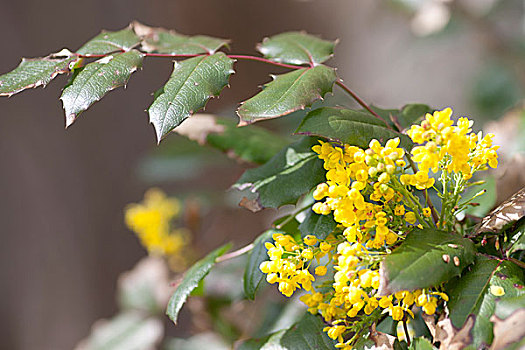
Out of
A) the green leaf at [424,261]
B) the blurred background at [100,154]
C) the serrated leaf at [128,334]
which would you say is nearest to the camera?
the green leaf at [424,261]

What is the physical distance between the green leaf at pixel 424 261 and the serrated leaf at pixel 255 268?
15 cm

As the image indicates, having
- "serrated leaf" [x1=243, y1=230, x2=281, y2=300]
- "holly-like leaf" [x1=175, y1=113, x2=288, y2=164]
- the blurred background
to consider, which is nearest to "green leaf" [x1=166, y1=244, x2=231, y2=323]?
"serrated leaf" [x1=243, y1=230, x2=281, y2=300]

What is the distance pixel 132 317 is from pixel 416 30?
1.18 metres

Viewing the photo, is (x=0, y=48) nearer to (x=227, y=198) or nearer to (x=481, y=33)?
(x=227, y=198)

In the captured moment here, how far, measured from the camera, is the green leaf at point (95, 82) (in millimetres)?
435

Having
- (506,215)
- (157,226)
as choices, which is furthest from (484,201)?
(157,226)

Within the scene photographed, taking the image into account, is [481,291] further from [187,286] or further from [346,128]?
[187,286]

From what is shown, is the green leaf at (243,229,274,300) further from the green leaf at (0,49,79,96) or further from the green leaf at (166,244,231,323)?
the green leaf at (0,49,79,96)

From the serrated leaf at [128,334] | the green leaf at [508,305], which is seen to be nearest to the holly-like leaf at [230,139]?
the green leaf at [508,305]

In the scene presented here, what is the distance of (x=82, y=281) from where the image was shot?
62.2 inches

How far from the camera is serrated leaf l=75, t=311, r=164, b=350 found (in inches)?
37.2

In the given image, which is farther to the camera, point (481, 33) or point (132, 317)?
point (481, 33)

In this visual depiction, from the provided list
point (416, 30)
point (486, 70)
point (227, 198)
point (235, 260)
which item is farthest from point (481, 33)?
point (235, 260)

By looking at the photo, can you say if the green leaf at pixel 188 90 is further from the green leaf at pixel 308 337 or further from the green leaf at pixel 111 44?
the green leaf at pixel 308 337
